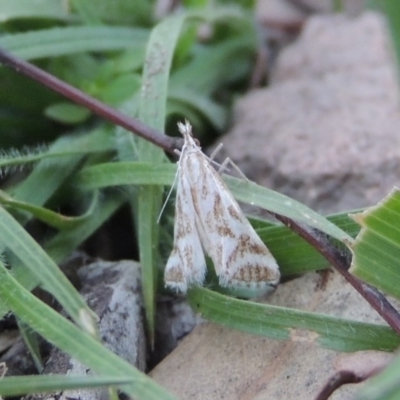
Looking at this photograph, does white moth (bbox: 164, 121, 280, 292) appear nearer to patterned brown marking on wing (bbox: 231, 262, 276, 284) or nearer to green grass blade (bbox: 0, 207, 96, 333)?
patterned brown marking on wing (bbox: 231, 262, 276, 284)

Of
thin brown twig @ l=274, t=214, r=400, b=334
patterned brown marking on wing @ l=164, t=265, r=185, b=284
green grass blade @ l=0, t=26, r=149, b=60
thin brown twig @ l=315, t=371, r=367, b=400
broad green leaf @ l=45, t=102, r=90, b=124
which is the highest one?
green grass blade @ l=0, t=26, r=149, b=60

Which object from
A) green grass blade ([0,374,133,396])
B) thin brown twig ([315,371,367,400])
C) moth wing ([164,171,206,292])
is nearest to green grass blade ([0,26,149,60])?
moth wing ([164,171,206,292])

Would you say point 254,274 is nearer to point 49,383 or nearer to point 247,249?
point 247,249

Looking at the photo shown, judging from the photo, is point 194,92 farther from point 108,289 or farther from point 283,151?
point 108,289

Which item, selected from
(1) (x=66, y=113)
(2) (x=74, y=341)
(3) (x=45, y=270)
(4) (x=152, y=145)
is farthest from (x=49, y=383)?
(1) (x=66, y=113)

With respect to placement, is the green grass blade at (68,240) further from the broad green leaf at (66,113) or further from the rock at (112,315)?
the broad green leaf at (66,113)

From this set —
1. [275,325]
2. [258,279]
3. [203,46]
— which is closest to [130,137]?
[258,279]

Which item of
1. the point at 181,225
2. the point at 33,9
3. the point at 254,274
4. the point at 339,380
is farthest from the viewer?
the point at 33,9
